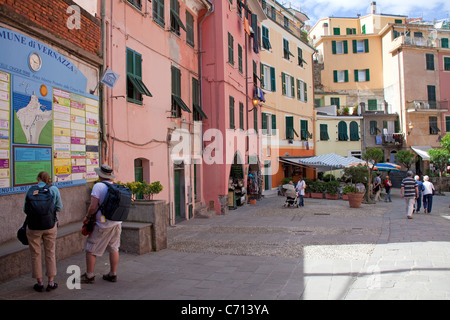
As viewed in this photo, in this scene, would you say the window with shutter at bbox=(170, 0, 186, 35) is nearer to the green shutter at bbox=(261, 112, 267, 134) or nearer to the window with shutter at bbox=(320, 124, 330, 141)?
the green shutter at bbox=(261, 112, 267, 134)

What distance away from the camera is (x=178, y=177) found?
13.9 meters

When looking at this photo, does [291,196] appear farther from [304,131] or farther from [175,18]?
[304,131]

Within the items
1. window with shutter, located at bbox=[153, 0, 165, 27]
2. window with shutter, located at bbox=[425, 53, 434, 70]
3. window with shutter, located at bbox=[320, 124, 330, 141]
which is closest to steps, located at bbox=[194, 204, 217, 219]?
window with shutter, located at bbox=[153, 0, 165, 27]

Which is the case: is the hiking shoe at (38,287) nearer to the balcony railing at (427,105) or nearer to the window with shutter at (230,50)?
the window with shutter at (230,50)

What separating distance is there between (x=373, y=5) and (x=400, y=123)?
16044 millimetres

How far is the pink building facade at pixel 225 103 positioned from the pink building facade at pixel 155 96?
48 centimetres

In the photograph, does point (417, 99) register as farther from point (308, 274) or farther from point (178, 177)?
point (308, 274)

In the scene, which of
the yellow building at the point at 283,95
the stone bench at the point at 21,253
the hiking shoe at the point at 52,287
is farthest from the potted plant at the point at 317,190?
the hiking shoe at the point at 52,287

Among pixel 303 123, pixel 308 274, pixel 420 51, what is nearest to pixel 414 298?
pixel 308 274

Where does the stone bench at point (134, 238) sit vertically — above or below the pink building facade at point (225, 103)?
below

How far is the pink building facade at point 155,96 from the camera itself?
31.2ft

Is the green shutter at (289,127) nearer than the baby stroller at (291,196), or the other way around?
the baby stroller at (291,196)

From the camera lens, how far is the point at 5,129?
5906mm

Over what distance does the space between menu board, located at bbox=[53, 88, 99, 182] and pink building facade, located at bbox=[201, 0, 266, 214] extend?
7.41m
